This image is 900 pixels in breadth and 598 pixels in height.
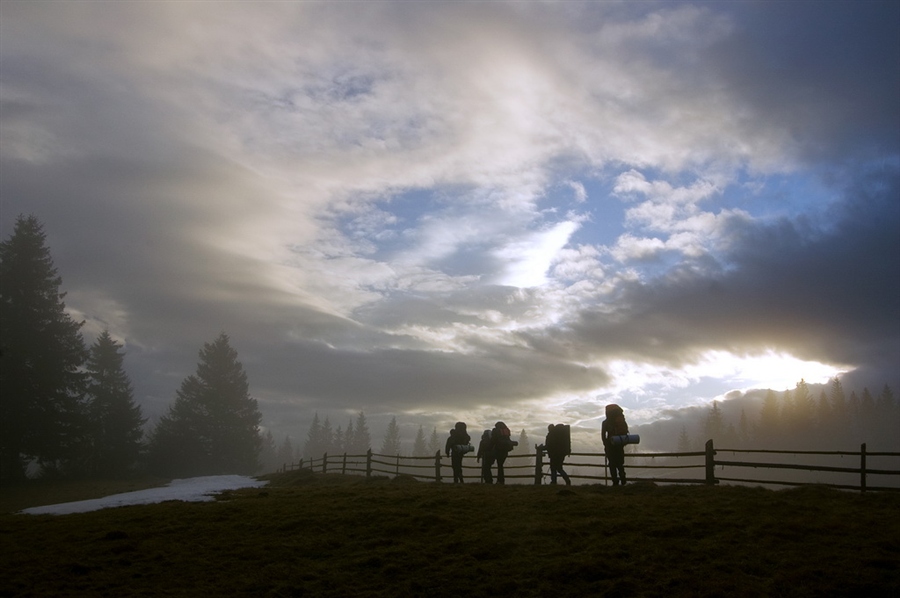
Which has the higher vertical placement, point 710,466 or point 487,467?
point 710,466

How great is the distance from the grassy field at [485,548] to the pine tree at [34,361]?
69.2 feet

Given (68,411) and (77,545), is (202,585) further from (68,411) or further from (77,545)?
(68,411)

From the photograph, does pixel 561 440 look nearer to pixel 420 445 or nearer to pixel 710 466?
pixel 710 466

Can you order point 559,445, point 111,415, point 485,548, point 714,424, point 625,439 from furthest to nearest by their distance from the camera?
point 714,424 < point 111,415 < point 559,445 < point 625,439 < point 485,548

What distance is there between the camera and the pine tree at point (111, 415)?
4606 cm

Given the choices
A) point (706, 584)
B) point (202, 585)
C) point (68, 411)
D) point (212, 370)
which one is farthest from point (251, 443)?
point (706, 584)

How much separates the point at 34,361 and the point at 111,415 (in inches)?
507

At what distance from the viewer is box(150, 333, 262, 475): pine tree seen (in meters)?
57.1

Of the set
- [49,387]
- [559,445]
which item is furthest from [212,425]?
[559,445]

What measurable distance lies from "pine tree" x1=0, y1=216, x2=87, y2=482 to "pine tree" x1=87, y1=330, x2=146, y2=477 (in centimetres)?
654

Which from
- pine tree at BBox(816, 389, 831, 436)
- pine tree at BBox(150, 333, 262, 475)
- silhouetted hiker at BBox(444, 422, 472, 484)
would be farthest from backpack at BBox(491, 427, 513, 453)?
pine tree at BBox(816, 389, 831, 436)

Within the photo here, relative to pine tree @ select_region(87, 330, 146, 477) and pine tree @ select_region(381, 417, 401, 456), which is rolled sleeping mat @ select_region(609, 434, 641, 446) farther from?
pine tree @ select_region(381, 417, 401, 456)

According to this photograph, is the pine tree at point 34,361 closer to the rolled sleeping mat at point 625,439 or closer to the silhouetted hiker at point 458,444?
the silhouetted hiker at point 458,444

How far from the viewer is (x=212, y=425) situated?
61.0 metres
